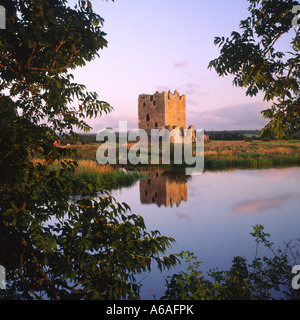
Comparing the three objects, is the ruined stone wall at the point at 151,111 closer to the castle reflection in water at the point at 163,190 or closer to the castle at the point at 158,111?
the castle at the point at 158,111

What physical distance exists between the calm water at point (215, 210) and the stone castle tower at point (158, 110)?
1343 inches

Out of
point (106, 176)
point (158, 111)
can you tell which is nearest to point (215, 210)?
point (106, 176)

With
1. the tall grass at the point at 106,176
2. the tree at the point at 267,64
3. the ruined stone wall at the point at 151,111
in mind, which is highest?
the ruined stone wall at the point at 151,111

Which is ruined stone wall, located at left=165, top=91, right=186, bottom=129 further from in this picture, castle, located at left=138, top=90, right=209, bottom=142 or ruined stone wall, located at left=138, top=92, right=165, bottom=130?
ruined stone wall, located at left=138, top=92, right=165, bottom=130

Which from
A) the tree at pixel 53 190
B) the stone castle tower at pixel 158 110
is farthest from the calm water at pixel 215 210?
the stone castle tower at pixel 158 110

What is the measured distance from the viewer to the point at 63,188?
12.5 ft

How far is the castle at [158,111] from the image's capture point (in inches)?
2363

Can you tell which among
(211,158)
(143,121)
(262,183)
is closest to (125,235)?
(262,183)

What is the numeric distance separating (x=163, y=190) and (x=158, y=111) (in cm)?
4228

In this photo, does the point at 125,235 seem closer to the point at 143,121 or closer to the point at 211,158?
→ the point at 211,158

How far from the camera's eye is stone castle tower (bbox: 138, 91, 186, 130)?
6003 cm

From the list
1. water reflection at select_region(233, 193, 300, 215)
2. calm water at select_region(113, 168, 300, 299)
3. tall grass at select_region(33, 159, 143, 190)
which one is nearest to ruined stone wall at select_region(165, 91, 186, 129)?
calm water at select_region(113, 168, 300, 299)

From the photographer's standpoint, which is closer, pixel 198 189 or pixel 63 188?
pixel 63 188
